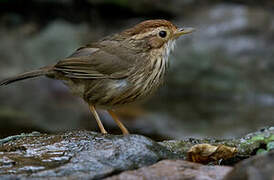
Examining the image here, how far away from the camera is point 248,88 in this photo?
9.09 meters

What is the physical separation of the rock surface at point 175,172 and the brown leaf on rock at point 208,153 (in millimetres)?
523

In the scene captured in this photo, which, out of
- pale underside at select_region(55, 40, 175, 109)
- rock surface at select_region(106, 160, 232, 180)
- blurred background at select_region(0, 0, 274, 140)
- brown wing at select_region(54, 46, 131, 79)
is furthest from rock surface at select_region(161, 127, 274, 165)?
blurred background at select_region(0, 0, 274, 140)

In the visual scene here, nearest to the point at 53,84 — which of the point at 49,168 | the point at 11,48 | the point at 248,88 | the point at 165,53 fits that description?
the point at 11,48

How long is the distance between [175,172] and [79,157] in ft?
2.33

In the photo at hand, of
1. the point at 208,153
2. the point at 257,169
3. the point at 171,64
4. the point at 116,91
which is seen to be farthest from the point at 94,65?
the point at 171,64

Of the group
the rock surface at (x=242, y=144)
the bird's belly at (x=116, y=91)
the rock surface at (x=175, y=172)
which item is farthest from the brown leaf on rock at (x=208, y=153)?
the bird's belly at (x=116, y=91)

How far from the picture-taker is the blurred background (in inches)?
343

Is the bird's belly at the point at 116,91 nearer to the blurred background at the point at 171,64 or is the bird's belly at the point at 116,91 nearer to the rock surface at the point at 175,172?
the rock surface at the point at 175,172

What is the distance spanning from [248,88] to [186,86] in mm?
1148

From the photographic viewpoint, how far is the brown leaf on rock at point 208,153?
3551 mm

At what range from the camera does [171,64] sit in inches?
380

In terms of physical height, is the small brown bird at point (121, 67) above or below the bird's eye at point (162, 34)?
below

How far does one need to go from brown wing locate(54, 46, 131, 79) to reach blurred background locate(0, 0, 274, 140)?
10.3 ft

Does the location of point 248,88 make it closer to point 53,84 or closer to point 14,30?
point 53,84
